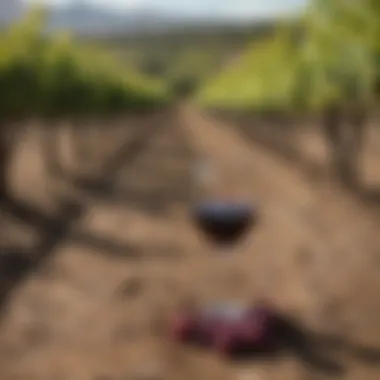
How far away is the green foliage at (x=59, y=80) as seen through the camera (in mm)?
803

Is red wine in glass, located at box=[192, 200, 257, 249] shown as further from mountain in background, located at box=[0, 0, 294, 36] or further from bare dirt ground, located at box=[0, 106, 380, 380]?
mountain in background, located at box=[0, 0, 294, 36]

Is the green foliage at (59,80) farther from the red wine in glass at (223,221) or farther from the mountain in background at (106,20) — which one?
the red wine in glass at (223,221)

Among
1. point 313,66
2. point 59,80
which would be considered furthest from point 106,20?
point 313,66

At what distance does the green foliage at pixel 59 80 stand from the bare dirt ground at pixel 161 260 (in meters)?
0.03

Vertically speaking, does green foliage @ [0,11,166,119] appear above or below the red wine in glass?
above

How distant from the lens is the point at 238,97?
2.72 feet

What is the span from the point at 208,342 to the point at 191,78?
0.31 meters

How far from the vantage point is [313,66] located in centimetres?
82

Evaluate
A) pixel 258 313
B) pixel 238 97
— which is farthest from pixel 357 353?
pixel 238 97

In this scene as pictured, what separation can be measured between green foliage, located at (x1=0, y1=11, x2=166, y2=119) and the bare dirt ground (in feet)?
0.11

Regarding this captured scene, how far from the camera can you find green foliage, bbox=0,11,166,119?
803 millimetres

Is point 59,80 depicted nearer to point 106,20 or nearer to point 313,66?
point 106,20

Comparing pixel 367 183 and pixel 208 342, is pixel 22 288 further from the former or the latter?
pixel 367 183

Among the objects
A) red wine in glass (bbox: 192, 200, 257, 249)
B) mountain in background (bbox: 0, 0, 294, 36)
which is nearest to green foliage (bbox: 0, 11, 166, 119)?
mountain in background (bbox: 0, 0, 294, 36)
